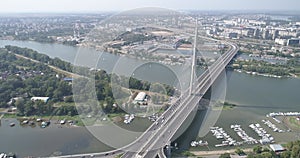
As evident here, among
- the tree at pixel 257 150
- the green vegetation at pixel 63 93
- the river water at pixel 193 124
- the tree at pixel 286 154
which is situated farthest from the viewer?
the green vegetation at pixel 63 93

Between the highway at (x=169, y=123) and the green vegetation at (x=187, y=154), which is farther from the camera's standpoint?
the green vegetation at (x=187, y=154)

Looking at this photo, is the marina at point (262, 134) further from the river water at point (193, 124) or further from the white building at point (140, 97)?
the white building at point (140, 97)

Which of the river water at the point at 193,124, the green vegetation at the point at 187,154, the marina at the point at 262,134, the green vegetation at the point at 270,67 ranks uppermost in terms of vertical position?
the green vegetation at the point at 270,67

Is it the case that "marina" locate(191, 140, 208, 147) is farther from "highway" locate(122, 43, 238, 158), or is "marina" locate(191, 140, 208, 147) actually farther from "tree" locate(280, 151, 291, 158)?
"tree" locate(280, 151, 291, 158)

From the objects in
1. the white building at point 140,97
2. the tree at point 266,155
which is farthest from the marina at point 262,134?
the white building at point 140,97

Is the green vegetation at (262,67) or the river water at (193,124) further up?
the green vegetation at (262,67)

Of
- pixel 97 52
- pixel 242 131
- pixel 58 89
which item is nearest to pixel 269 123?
pixel 242 131

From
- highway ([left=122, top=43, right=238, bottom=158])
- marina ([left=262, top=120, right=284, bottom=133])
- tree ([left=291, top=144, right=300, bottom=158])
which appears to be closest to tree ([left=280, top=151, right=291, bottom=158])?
tree ([left=291, top=144, right=300, bottom=158])

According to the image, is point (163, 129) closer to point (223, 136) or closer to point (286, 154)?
point (223, 136)
